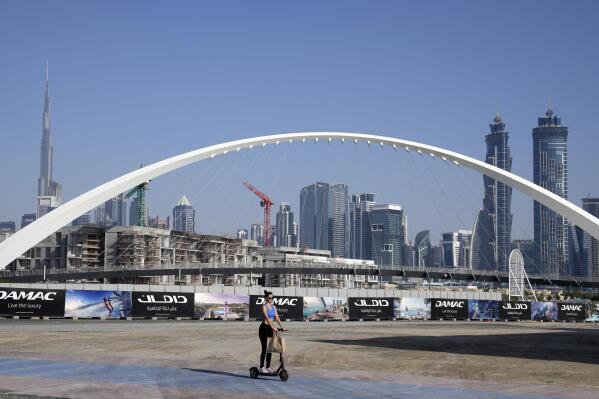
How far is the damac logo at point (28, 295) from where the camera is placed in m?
44.0

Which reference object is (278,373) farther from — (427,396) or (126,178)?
(126,178)

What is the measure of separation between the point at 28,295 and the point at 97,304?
4.03m

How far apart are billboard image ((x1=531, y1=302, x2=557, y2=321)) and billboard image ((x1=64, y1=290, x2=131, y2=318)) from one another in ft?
118

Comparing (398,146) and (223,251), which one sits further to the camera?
(223,251)

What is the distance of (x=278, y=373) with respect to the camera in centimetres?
1478

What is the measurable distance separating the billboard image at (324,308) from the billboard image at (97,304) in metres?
12.8

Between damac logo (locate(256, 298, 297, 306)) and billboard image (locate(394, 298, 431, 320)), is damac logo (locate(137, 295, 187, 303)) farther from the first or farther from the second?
billboard image (locate(394, 298, 431, 320))

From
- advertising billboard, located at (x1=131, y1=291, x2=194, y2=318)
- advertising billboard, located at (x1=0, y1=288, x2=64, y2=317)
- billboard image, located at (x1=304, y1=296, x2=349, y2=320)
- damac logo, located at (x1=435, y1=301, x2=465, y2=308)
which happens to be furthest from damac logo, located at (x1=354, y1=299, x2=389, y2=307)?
advertising billboard, located at (x1=0, y1=288, x2=64, y2=317)

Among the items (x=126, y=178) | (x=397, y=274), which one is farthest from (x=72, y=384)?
(x=397, y=274)

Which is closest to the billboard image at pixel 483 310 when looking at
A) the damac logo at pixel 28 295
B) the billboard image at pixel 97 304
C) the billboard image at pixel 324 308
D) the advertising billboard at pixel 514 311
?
the advertising billboard at pixel 514 311

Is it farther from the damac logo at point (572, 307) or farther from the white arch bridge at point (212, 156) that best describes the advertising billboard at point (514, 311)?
the white arch bridge at point (212, 156)

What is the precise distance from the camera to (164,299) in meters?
49.5

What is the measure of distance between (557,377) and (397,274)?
13295cm

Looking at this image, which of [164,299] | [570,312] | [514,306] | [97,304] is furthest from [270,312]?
[570,312]
